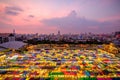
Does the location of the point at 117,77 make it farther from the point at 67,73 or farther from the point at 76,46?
the point at 76,46

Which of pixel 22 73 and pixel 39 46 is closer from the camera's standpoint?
pixel 22 73

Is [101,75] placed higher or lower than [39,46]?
lower

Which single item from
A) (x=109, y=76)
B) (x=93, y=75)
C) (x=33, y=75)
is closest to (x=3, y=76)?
(x=33, y=75)

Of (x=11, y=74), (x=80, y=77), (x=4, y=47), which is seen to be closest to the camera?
(x=80, y=77)

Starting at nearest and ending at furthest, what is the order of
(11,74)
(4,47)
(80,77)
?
(80,77)
(11,74)
(4,47)

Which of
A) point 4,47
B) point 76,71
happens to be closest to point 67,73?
point 76,71

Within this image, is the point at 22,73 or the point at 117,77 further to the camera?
the point at 22,73

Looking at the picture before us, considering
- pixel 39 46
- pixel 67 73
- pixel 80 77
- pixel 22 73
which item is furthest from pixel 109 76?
pixel 39 46

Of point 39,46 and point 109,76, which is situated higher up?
point 39,46

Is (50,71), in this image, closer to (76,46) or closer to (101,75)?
(101,75)
